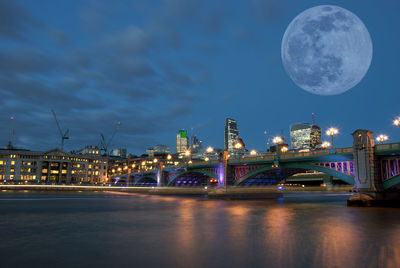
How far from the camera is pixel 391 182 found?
44.1 meters

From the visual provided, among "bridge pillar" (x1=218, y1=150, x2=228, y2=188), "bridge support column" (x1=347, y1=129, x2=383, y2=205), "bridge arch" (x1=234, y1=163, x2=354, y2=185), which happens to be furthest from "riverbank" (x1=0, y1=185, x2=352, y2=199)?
"bridge support column" (x1=347, y1=129, x2=383, y2=205)

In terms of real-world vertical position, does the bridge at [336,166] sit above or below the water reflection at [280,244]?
above

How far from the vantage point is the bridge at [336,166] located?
4516cm

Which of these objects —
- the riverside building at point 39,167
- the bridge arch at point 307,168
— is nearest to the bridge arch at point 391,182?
the bridge arch at point 307,168

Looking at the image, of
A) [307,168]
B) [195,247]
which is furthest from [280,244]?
[307,168]

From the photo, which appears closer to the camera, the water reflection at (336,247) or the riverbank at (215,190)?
the water reflection at (336,247)

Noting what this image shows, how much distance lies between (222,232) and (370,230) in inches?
397

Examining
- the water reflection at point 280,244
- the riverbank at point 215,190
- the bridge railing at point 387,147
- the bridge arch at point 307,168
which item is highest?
the bridge railing at point 387,147

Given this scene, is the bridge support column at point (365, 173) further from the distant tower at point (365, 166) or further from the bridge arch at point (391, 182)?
the bridge arch at point (391, 182)

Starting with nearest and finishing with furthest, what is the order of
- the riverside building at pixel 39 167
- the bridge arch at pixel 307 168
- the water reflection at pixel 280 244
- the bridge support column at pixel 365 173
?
the water reflection at pixel 280 244
the bridge support column at pixel 365 173
the bridge arch at pixel 307 168
the riverside building at pixel 39 167

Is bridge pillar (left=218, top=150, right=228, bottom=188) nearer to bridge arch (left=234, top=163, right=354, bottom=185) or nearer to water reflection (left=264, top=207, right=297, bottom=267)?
bridge arch (left=234, top=163, right=354, bottom=185)

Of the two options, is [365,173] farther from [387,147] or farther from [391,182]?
[387,147]

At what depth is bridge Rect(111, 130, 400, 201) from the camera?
45.2 meters

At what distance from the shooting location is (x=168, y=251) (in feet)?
42.0
